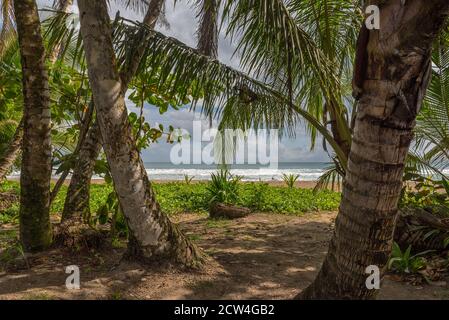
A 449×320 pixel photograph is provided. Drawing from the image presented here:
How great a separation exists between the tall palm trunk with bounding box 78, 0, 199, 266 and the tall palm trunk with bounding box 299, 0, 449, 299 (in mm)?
1700

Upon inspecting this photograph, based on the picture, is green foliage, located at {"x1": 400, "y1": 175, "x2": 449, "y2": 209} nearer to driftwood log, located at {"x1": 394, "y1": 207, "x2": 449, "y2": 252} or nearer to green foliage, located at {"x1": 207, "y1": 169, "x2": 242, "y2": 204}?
driftwood log, located at {"x1": 394, "y1": 207, "x2": 449, "y2": 252}

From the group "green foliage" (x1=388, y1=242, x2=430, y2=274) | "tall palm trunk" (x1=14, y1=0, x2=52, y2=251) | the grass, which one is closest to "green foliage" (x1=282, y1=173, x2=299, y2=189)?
the grass

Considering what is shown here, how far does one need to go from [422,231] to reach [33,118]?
13.2ft

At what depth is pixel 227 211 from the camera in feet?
22.4

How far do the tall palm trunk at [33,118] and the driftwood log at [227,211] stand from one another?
357 cm

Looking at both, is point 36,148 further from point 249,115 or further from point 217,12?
point 249,115

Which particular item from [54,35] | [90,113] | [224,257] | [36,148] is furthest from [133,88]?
[224,257]

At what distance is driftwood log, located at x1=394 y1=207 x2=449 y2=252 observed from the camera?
4168mm

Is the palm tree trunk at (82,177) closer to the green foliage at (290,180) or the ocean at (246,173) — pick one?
the green foliage at (290,180)

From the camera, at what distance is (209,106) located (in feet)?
14.2

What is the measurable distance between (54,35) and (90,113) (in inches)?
31.2

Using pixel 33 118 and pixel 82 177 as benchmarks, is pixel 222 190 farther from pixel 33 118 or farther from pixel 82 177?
pixel 33 118

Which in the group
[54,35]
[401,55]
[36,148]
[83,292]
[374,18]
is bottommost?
[83,292]

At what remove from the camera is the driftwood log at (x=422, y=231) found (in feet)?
13.7
